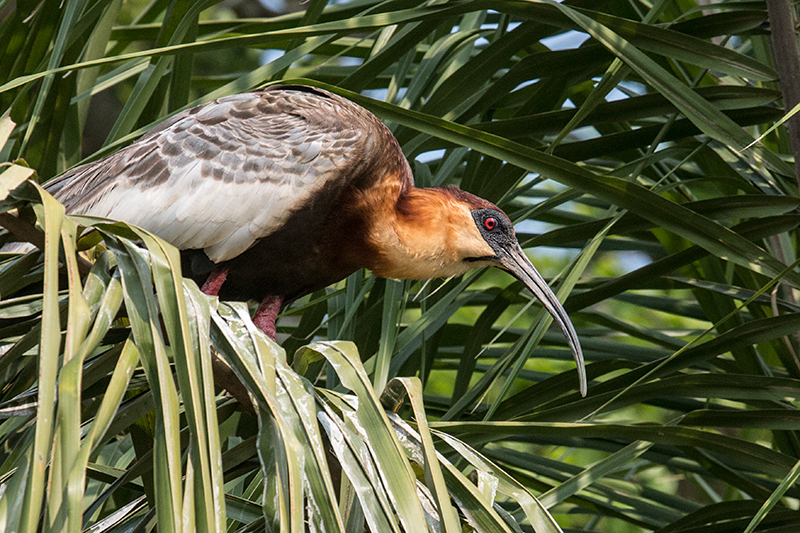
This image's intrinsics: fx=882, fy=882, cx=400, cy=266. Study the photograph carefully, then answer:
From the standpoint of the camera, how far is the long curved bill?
75.1 inches

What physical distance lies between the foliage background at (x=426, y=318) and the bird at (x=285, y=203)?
3.5 inches

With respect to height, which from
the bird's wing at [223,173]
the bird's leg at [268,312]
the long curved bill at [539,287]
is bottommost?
the bird's leg at [268,312]

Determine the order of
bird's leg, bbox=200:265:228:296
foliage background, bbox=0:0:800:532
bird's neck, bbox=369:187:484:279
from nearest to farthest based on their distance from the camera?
1. foliage background, bbox=0:0:800:532
2. bird's leg, bbox=200:265:228:296
3. bird's neck, bbox=369:187:484:279

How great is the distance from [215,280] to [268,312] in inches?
10.2

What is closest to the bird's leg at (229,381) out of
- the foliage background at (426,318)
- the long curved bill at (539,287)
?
the foliage background at (426,318)

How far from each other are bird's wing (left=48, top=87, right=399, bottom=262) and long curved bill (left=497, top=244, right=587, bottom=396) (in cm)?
45

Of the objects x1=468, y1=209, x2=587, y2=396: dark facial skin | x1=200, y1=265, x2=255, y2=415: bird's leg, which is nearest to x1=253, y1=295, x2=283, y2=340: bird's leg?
x1=468, y1=209, x2=587, y2=396: dark facial skin

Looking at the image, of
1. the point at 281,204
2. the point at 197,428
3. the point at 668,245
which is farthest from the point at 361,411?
the point at 668,245

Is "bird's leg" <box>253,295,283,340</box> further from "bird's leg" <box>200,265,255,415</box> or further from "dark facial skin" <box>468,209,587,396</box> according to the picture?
"bird's leg" <box>200,265,255,415</box>

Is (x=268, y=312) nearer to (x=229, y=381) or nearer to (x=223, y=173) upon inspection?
(x=223, y=173)

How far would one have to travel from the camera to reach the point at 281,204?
78.5 inches

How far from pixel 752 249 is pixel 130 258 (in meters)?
1.16

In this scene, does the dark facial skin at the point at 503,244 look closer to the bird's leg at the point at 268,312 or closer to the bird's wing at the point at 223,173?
the bird's wing at the point at 223,173

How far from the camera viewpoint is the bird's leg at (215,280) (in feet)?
6.68
